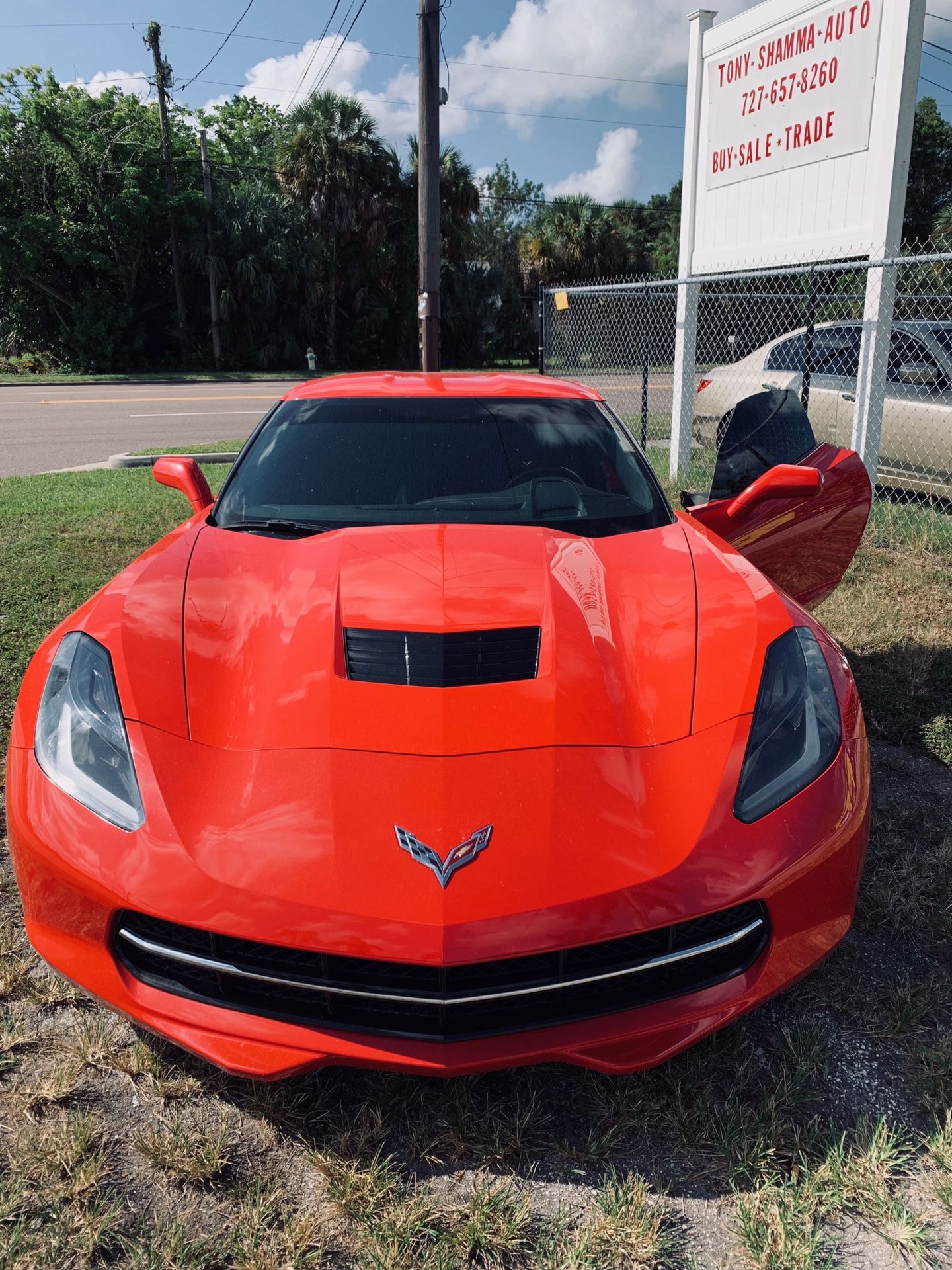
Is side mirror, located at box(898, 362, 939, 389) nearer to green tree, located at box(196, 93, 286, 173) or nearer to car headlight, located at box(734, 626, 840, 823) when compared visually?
car headlight, located at box(734, 626, 840, 823)

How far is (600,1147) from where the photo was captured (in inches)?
68.7

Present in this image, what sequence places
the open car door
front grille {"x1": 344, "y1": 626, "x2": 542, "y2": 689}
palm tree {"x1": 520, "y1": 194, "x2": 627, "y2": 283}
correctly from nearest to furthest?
front grille {"x1": 344, "y1": 626, "x2": 542, "y2": 689} < the open car door < palm tree {"x1": 520, "y1": 194, "x2": 627, "y2": 283}

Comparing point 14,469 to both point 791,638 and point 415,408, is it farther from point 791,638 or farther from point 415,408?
point 791,638

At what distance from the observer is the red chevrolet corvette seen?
5.16 ft

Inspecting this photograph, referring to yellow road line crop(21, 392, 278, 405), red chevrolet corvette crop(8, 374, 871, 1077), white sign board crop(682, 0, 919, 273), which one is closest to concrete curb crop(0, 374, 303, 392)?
yellow road line crop(21, 392, 278, 405)

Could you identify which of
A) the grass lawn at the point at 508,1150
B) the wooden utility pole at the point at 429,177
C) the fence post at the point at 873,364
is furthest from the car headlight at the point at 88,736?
the wooden utility pole at the point at 429,177

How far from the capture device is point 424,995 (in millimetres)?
1556

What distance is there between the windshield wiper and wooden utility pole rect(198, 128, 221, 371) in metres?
26.5

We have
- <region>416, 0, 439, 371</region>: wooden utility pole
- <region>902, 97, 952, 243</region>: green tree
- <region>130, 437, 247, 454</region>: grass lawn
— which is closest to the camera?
<region>416, 0, 439, 371</region>: wooden utility pole

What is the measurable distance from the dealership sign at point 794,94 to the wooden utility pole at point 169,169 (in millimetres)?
22853

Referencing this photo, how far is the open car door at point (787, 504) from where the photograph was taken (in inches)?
127

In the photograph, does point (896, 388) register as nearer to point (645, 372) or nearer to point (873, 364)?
point (873, 364)

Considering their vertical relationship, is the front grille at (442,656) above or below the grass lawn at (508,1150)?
above

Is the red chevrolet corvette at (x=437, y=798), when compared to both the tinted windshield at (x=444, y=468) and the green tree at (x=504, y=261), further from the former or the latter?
the green tree at (x=504, y=261)
